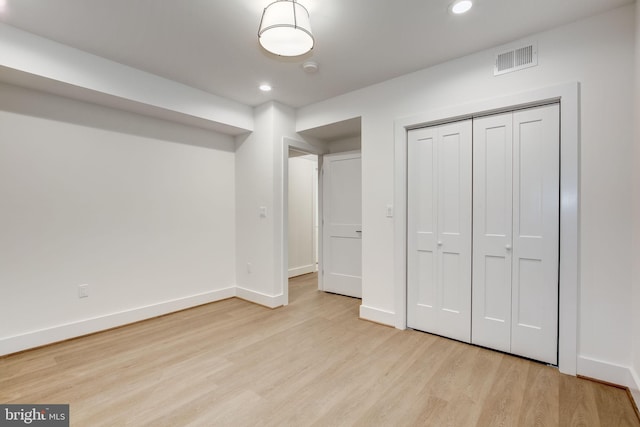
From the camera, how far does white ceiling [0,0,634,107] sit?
2.06 meters

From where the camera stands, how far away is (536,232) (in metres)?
2.41

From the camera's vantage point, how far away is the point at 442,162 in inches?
114

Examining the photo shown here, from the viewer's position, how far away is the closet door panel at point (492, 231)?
2541mm

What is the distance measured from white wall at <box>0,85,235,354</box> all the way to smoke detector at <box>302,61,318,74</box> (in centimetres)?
182

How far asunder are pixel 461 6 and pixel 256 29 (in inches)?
59.4

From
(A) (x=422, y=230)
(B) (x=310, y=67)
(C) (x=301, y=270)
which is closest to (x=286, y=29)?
(B) (x=310, y=67)

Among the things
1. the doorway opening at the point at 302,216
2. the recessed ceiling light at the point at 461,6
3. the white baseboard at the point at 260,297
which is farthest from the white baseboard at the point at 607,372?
the doorway opening at the point at 302,216

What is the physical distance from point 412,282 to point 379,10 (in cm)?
243

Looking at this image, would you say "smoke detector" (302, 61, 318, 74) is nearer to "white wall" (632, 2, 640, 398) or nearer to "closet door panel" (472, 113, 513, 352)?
"closet door panel" (472, 113, 513, 352)

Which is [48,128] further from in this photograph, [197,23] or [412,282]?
[412,282]

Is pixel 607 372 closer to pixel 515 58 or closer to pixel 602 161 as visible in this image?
pixel 602 161

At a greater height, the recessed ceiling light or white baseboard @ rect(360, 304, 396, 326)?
the recessed ceiling light

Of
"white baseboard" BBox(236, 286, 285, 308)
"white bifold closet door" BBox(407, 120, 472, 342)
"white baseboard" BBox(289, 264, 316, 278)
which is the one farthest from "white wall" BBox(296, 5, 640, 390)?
"white baseboard" BBox(289, 264, 316, 278)

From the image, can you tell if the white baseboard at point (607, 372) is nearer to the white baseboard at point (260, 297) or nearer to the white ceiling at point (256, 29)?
the white ceiling at point (256, 29)
